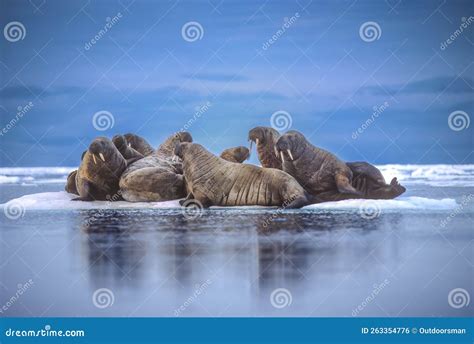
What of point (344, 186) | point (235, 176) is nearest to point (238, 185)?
point (235, 176)

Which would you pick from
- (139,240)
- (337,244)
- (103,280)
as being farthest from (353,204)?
(103,280)

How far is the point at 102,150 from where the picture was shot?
420 inches

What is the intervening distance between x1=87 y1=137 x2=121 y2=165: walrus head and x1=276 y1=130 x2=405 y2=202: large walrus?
214cm

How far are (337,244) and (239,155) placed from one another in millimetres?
3710

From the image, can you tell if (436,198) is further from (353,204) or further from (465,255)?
(465,255)

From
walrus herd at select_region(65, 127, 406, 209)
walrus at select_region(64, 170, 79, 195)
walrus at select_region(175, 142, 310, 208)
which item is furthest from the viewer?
walrus at select_region(64, 170, 79, 195)

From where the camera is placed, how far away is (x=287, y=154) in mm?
10539

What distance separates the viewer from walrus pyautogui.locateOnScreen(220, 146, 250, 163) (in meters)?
11.2

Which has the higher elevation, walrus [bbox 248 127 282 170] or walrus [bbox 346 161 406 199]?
walrus [bbox 248 127 282 170]

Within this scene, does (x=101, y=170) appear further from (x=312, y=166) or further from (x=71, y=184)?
(x=312, y=166)

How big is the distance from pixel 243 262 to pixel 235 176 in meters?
2.87

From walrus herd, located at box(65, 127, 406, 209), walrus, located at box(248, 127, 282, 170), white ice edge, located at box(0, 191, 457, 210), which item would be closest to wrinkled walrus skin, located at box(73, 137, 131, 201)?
walrus herd, located at box(65, 127, 406, 209)

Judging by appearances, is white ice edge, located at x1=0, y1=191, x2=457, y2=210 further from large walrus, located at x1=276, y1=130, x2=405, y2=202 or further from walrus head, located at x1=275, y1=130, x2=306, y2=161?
walrus head, located at x1=275, y1=130, x2=306, y2=161

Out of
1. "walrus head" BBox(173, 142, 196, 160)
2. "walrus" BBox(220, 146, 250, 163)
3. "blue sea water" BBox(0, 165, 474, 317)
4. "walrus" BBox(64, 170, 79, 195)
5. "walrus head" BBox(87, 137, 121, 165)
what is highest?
"walrus" BBox(220, 146, 250, 163)
